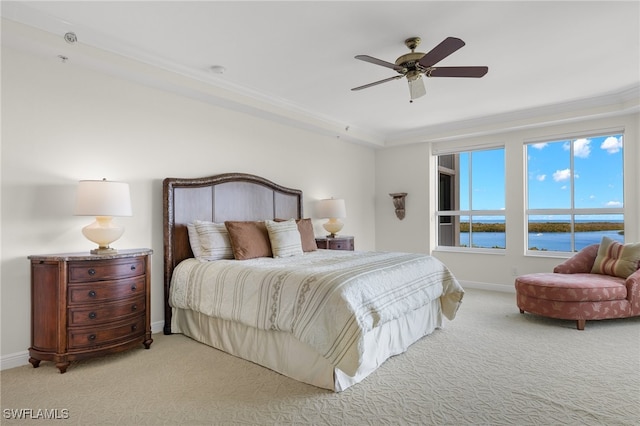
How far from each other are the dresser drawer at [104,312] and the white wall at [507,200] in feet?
14.9

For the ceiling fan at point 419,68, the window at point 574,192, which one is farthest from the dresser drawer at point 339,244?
the window at point 574,192

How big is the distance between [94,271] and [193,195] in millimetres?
1298

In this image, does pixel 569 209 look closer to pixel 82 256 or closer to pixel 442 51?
pixel 442 51

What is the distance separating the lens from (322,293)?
2381mm

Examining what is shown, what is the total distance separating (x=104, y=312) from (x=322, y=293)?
1724 mm

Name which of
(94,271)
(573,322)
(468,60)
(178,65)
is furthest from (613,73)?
(94,271)

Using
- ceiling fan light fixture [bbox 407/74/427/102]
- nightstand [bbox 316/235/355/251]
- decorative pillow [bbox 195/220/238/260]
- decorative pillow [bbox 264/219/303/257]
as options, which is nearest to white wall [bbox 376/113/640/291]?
nightstand [bbox 316/235/355/251]

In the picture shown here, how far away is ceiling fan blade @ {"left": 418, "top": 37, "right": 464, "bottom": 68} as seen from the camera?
2344mm

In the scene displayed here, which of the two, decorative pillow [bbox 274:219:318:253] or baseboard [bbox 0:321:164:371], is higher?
decorative pillow [bbox 274:219:318:253]

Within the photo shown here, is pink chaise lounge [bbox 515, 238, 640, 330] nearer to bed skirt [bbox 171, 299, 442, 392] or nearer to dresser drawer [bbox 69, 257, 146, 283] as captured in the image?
bed skirt [bbox 171, 299, 442, 392]

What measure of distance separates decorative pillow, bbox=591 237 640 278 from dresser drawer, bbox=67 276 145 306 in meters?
4.79

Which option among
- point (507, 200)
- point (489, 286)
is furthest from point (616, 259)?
point (489, 286)

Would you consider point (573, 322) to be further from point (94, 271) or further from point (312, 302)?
point (94, 271)

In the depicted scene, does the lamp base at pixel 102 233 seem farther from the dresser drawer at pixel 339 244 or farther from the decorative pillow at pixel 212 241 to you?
the dresser drawer at pixel 339 244
